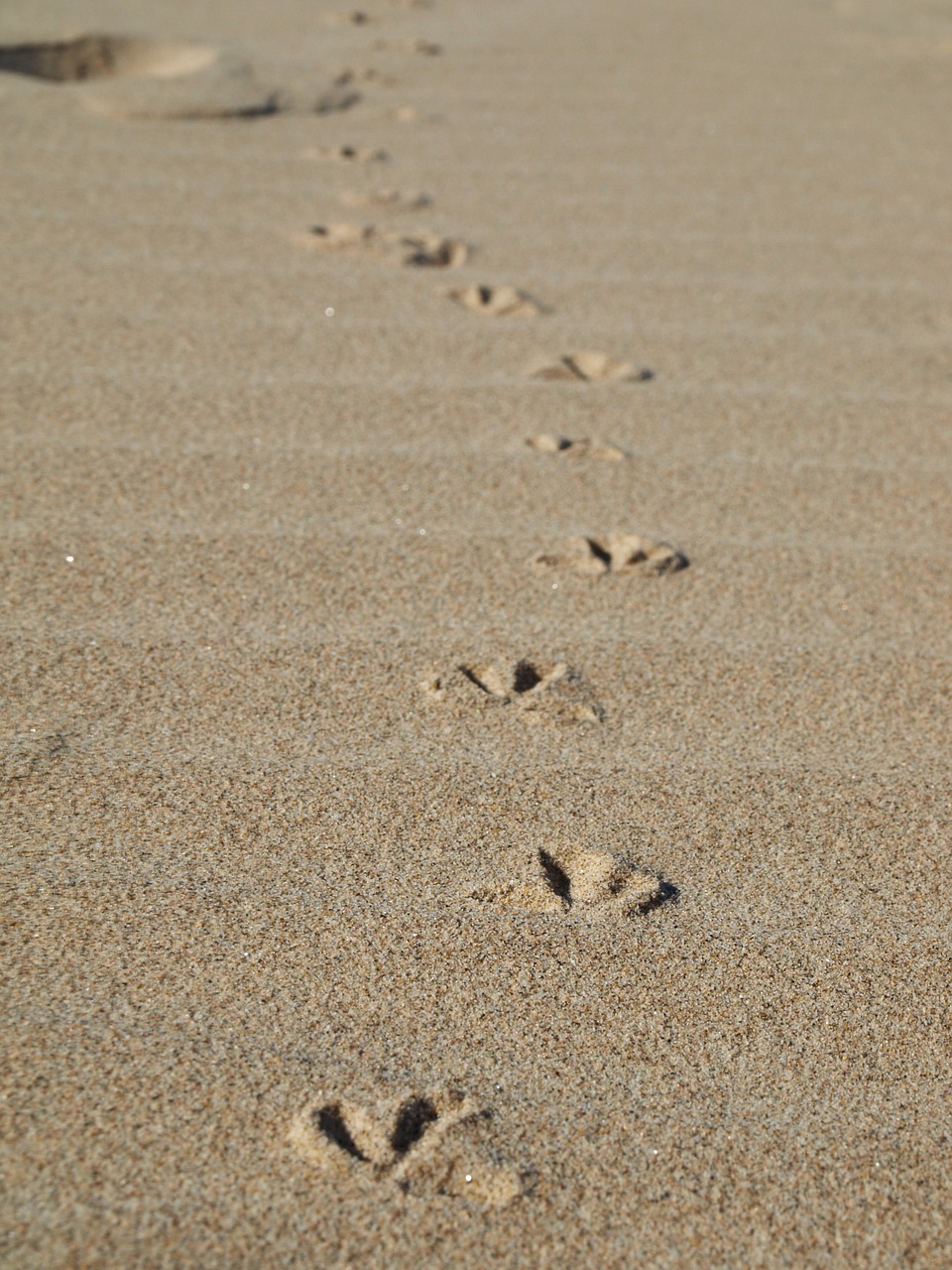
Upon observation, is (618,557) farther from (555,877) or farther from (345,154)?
(345,154)

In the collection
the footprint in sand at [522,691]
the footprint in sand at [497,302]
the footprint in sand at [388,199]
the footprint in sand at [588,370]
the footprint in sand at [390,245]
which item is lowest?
the footprint in sand at [522,691]

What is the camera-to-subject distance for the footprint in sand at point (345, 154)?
3498 millimetres

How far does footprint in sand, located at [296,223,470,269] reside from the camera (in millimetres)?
2996

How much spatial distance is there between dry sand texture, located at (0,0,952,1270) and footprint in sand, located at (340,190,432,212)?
2 centimetres

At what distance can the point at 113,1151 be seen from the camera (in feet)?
3.73

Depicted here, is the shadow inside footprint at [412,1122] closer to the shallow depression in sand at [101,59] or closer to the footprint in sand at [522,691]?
the footprint in sand at [522,691]

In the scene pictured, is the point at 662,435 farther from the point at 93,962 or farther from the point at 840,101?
the point at 840,101

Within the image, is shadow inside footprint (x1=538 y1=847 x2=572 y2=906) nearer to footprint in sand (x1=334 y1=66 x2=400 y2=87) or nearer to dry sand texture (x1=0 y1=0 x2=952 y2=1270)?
dry sand texture (x1=0 y1=0 x2=952 y2=1270)

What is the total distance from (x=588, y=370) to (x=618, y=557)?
0.65 meters

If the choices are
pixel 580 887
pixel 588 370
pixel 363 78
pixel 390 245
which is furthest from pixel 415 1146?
pixel 363 78

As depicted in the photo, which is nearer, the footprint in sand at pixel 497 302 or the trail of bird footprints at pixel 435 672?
the trail of bird footprints at pixel 435 672

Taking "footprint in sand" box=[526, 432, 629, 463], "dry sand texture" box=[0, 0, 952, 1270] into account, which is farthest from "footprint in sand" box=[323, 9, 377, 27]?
"footprint in sand" box=[526, 432, 629, 463]

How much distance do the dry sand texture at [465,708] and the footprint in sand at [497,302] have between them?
1cm

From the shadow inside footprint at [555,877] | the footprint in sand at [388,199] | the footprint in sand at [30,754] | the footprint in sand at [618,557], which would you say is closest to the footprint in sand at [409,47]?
the footprint in sand at [388,199]
